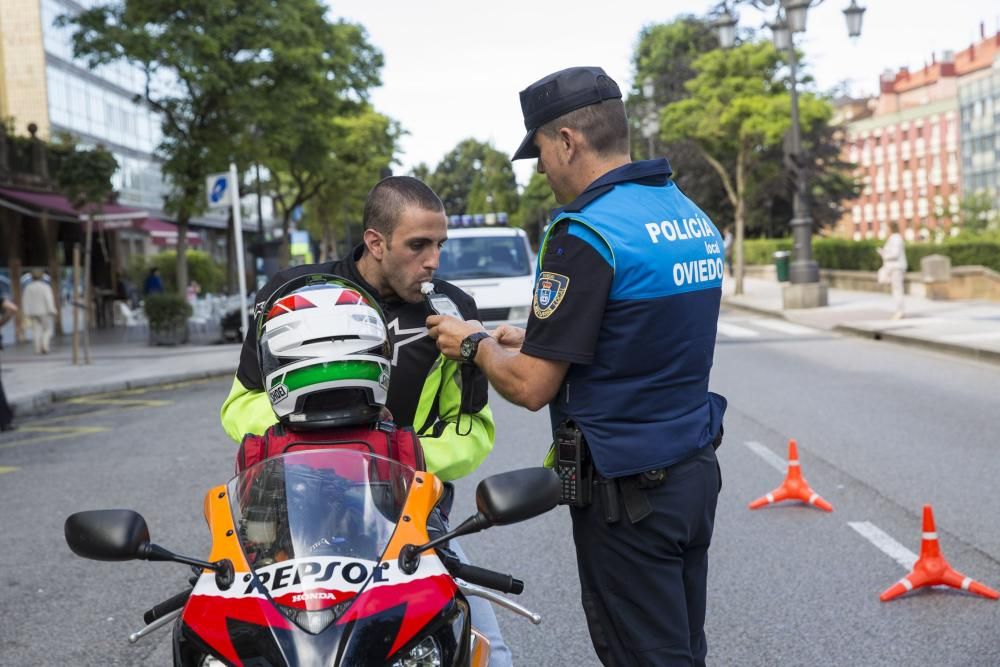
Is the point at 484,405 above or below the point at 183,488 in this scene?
above

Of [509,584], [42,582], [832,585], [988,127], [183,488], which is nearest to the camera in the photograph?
[509,584]

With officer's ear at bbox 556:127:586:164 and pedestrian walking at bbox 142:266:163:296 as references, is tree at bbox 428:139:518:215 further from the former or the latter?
officer's ear at bbox 556:127:586:164

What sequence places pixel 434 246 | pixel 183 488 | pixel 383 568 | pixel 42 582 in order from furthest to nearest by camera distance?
1. pixel 183 488
2. pixel 42 582
3. pixel 434 246
4. pixel 383 568

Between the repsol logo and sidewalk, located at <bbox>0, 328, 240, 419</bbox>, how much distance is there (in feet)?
43.0

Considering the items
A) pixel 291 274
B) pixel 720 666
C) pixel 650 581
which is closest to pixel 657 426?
pixel 650 581

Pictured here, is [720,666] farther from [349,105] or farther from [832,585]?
[349,105]

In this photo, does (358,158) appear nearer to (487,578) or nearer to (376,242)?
(376,242)

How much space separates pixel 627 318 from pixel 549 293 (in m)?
0.18

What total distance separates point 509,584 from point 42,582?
4.36m

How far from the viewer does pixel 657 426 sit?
8.80 ft

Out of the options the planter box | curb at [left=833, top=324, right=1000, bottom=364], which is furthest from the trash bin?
the planter box

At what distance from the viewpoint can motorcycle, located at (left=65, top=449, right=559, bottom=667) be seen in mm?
2113

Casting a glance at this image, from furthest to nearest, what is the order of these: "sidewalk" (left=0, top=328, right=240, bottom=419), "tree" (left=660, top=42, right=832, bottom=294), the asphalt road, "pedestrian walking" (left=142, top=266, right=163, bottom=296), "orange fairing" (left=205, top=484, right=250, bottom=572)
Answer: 1. "tree" (left=660, top=42, right=832, bottom=294)
2. "pedestrian walking" (left=142, top=266, right=163, bottom=296)
3. "sidewalk" (left=0, top=328, right=240, bottom=419)
4. the asphalt road
5. "orange fairing" (left=205, top=484, right=250, bottom=572)

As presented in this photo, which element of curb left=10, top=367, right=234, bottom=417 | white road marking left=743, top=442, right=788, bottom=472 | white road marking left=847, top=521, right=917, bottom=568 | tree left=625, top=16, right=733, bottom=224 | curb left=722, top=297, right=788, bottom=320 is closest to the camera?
white road marking left=847, top=521, right=917, bottom=568
